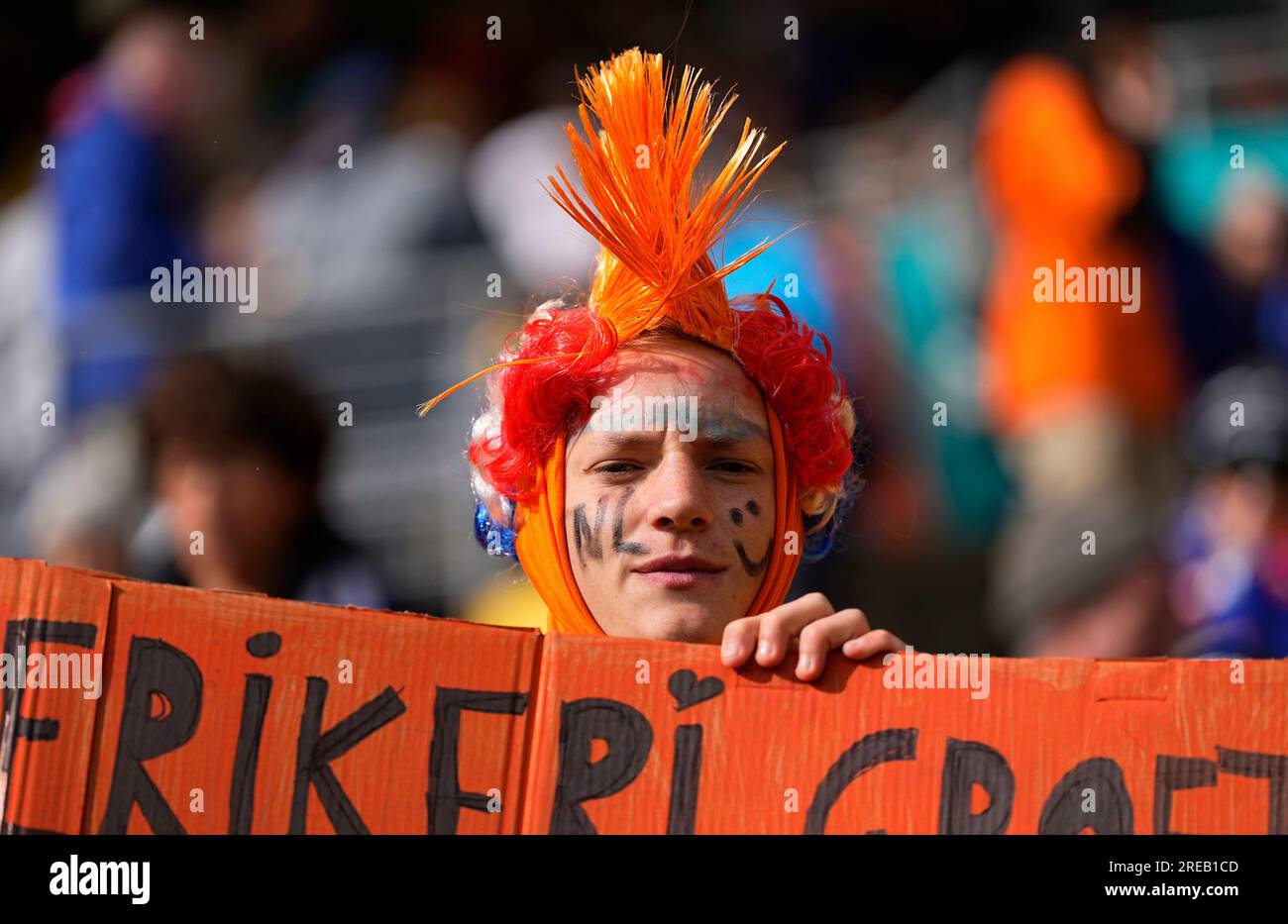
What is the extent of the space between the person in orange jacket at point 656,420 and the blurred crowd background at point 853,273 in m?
2.43

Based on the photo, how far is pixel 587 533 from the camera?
10.8ft

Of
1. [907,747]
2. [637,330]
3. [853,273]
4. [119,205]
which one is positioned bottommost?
[907,747]

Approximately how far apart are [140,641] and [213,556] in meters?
2.65

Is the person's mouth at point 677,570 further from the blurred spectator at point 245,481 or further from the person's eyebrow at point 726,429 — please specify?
the blurred spectator at point 245,481

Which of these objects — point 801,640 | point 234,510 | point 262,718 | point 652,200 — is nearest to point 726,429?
point 652,200

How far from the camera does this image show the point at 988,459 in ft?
23.1

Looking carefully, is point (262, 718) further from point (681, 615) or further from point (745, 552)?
point (745, 552)

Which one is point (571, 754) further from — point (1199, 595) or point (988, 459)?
point (988, 459)

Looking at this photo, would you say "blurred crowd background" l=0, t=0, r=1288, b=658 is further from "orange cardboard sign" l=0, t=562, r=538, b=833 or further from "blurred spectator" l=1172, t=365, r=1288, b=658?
"orange cardboard sign" l=0, t=562, r=538, b=833

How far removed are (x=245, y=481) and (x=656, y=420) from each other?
2.37 metres

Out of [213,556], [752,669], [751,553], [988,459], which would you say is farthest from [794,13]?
[752,669]

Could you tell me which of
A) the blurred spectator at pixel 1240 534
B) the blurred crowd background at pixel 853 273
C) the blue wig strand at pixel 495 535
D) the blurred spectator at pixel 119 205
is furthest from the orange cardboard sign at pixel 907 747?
the blurred spectator at pixel 119 205

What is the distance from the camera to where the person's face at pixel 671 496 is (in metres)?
3.18

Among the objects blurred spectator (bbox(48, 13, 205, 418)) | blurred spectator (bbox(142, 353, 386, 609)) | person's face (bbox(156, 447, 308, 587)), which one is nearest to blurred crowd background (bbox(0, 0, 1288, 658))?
blurred spectator (bbox(48, 13, 205, 418))
